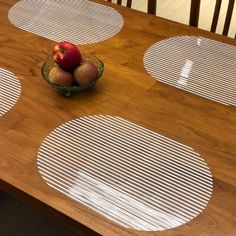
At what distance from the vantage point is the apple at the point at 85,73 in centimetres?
101

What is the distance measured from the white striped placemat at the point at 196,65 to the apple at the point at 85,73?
0.61ft

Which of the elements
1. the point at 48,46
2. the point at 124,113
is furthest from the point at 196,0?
the point at 124,113

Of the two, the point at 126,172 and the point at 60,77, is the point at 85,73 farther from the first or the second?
the point at 126,172

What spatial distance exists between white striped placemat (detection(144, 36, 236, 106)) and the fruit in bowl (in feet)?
0.64

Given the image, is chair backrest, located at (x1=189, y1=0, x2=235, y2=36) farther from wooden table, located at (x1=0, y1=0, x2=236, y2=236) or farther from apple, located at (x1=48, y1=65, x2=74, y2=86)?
apple, located at (x1=48, y1=65, x2=74, y2=86)

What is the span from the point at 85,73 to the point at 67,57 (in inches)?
2.4

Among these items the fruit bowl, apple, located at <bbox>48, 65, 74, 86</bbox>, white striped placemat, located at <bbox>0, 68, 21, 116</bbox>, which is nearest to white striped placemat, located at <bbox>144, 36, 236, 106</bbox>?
the fruit bowl

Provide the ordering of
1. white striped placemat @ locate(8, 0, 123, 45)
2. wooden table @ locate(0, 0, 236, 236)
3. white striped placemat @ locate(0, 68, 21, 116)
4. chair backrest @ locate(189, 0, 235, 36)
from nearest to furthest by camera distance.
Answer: wooden table @ locate(0, 0, 236, 236) < white striped placemat @ locate(0, 68, 21, 116) < white striped placemat @ locate(8, 0, 123, 45) < chair backrest @ locate(189, 0, 235, 36)

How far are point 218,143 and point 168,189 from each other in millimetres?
190

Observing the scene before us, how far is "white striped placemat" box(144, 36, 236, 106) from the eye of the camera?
1.07 metres

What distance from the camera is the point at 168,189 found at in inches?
31.7

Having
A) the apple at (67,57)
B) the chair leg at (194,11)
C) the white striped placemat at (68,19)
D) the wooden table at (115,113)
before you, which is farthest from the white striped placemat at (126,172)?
the chair leg at (194,11)

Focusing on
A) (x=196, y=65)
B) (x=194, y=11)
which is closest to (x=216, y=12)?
(x=194, y=11)

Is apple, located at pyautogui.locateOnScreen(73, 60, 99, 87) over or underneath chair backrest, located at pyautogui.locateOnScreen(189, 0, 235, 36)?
over
